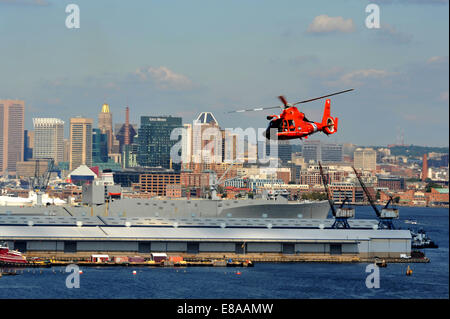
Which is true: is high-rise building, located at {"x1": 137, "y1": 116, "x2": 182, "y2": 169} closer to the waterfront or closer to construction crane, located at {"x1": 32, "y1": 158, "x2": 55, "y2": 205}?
construction crane, located at {"x1": 32, "y1": 158, "x2": 55, "y2": 205}

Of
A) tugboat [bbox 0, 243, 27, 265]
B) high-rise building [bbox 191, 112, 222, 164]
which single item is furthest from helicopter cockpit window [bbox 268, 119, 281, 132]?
high-rise building [bbox 191, 112, 222, 164]

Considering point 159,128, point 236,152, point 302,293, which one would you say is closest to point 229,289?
point 302,293

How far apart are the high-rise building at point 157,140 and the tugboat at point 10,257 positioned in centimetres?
11524

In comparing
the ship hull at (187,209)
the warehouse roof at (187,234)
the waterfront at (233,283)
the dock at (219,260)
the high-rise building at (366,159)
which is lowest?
the waterfront at (233,283)

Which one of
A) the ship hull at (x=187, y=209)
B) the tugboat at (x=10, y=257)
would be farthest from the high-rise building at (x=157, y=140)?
the tugboat at (x=10, y=257)

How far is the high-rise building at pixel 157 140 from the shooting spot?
159625 mm

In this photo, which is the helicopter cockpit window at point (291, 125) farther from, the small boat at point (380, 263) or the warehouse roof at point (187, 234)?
the small boat at point (380, 263)

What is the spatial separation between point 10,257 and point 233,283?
11529 mm

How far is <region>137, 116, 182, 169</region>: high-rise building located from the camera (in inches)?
6284

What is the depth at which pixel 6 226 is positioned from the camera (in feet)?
148

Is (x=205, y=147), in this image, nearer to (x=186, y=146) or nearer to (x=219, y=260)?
(x=186, y=146)

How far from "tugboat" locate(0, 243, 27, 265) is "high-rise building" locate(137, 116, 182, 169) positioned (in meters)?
115
